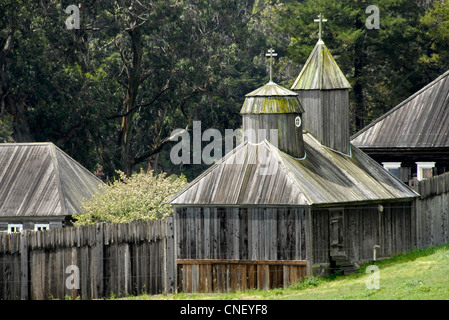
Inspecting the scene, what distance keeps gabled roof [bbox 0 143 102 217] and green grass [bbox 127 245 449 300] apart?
10101mm

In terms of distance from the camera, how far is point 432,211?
37844 mm

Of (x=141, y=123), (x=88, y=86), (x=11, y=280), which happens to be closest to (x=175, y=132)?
(x=141, y=123)

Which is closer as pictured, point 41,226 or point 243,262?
point 243,262

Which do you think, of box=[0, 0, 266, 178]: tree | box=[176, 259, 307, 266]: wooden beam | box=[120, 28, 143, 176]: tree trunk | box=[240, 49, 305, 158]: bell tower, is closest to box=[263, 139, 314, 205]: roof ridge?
box=[240, 49, 305, 158]: bell tower

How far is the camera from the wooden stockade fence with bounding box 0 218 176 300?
2827 centimetres

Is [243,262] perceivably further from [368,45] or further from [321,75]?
[368,45]

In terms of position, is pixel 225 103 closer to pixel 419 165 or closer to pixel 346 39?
pixel 346 39

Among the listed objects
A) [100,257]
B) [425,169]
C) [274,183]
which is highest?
[425,169]

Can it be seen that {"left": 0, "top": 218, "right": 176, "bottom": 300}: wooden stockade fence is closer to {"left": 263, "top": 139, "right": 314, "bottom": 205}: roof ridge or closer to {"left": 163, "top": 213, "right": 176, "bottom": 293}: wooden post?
{"left": 163, "top": 213, "right": 176, "bottom": 293}: wooden post

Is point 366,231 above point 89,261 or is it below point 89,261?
above

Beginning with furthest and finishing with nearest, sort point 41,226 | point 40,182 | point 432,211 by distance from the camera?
1. point 40,182
2. point 41,226
3. point 432,211

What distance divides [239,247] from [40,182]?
475 inches

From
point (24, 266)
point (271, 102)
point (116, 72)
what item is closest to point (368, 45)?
point (116, 72)

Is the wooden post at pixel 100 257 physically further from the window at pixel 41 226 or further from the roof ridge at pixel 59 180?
the window at pixel 41 226
